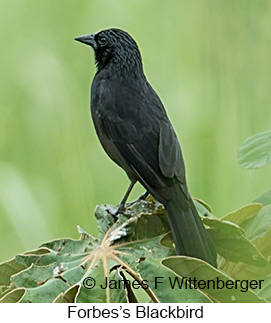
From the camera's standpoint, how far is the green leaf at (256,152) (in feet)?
3.22

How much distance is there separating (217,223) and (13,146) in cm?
59

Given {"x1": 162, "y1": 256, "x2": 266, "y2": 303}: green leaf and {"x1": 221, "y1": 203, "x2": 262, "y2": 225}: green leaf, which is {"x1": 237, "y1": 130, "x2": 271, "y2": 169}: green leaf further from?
{"x1": 162, "y1": 256, "x2": 266, "y2": 303}: green leaf

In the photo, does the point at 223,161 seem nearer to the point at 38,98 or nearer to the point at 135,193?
the point at 135,193

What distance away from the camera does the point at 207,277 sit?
901 mm

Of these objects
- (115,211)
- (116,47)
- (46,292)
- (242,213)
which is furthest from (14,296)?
(116,47)

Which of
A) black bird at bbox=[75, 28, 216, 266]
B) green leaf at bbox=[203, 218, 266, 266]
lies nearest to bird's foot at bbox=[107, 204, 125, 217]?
black bird at bbox=[75, 28, 216, 266]

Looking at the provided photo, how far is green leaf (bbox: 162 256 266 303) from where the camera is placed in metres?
0.89

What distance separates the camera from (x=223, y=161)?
136cm

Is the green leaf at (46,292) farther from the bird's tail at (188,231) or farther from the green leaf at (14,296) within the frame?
the bird's tail at (188,231)

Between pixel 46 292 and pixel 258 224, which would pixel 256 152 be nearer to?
pixel 258 224

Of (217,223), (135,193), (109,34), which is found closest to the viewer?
(217,223)

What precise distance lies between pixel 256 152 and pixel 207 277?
22 cm

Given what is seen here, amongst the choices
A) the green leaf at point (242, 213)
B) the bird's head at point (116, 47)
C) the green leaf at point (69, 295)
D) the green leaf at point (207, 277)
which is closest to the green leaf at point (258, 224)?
the green leaf at point (242, 213)

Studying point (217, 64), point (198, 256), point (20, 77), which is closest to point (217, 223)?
point (198, 256)
